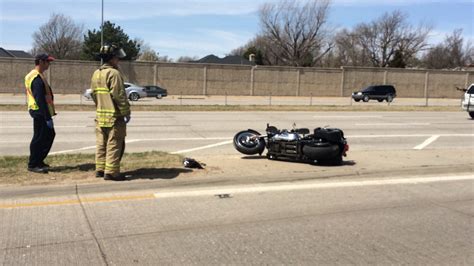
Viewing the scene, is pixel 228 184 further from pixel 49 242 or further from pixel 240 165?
pixel 49 242

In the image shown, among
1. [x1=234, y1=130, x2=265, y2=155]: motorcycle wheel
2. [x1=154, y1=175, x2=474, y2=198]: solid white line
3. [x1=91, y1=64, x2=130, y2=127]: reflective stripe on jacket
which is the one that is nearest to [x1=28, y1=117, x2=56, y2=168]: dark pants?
[x1=91, y1=64, x2=130, y2=127]: reflective stripe on jacket

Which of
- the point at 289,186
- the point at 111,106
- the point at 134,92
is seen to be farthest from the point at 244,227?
the point at 134,92

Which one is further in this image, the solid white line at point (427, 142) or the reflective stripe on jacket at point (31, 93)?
the solid white line at point (427, 142)

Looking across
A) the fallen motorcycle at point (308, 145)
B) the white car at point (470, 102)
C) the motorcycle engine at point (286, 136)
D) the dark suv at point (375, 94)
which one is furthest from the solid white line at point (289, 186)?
the dark suv at point (375, 94)

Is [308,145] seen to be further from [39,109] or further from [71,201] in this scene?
[39,109]

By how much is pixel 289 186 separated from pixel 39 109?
3.76 meters

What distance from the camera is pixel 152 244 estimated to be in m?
4.70

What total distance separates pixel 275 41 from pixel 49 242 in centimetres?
8637

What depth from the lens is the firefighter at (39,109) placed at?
7.36m

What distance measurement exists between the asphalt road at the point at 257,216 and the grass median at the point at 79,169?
0.37m

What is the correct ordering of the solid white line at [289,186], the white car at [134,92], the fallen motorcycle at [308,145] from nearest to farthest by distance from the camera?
the solid white line at [289,186], the fallen motorcycle at [308,145], the white car at [134,92]

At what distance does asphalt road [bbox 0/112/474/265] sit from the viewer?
450cm

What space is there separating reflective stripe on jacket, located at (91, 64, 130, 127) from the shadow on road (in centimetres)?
93

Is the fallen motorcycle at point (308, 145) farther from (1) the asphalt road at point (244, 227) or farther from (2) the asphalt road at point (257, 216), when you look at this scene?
(1) the asphalt road at point (244, 227)
